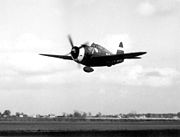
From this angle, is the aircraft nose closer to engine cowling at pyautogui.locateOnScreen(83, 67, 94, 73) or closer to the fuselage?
the fuselage

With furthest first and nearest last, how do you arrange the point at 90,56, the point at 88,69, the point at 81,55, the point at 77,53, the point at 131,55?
the point at 77,53 → the point at 90,56 → the point at 81,55 → the point at 131,55 → the point at 88,69

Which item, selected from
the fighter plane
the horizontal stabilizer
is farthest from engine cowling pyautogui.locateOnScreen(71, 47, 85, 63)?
the horizontal stabilizer

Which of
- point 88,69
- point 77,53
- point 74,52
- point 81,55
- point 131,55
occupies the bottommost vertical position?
point 88,69

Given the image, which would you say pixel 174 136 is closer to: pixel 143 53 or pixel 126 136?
pixel 126 136

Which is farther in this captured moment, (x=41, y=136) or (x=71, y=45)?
(x=41, y=136)

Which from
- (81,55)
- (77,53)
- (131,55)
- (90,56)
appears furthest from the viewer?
(77,53)

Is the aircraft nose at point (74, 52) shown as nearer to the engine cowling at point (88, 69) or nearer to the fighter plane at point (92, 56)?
the fighter plane at point (92, 56)

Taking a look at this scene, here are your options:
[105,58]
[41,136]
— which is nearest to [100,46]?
[105,58]

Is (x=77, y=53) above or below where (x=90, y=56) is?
above

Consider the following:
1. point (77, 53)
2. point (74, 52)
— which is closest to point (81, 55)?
point (77, 53)

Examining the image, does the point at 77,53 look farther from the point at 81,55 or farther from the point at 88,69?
the point at 88,69

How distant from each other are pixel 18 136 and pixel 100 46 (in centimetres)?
2205

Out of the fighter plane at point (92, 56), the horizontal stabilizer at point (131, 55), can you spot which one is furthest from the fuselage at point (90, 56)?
the horizontal stabilizer at point (131, 55)

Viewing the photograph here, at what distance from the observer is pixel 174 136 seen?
244ft
